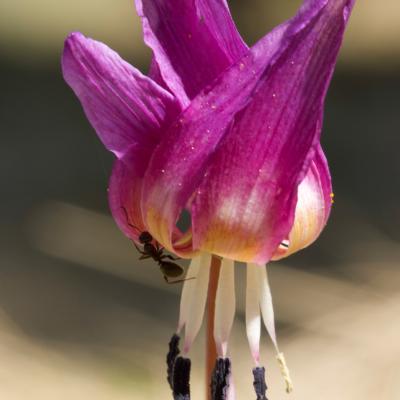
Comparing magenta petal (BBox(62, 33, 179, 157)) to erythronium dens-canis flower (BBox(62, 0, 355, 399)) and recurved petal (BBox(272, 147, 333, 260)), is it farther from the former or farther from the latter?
recurved petal (BBox(272, 147, 333, 260))

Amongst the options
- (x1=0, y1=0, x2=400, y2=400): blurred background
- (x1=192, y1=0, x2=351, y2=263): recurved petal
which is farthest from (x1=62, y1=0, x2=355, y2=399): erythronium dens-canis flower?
(x1=0, y1=0, x2=400, y2=400): blurred background

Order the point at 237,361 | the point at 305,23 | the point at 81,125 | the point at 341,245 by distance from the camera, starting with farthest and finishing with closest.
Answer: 1. the point at 81,125
2. the point at 341,245
3. the point at 237,361
4. the point at 305,23

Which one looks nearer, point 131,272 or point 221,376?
point 221,376

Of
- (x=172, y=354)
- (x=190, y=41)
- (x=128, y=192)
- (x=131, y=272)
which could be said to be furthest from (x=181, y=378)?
(x=131, y=272)

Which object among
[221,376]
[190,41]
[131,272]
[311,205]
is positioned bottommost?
[221,376]

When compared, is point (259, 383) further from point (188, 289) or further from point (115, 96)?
point (115, 96)

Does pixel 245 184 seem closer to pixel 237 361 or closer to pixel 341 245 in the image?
pixel 237 361

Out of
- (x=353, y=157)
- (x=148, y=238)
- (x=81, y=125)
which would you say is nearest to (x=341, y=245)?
(x=353, y=157)
